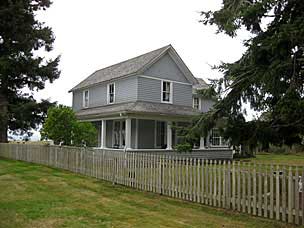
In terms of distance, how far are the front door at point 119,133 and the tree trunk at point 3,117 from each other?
8.81m

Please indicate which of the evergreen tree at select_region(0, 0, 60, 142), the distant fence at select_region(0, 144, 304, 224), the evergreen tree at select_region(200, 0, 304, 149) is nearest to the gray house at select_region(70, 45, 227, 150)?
the evergreen tree at select_region(0, 0, 60, 142)

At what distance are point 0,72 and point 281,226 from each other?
86.9 feet

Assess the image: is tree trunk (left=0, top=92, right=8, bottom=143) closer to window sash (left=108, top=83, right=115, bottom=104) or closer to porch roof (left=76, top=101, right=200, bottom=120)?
porch roof (left=76, top=101, right=200, bottom=120)

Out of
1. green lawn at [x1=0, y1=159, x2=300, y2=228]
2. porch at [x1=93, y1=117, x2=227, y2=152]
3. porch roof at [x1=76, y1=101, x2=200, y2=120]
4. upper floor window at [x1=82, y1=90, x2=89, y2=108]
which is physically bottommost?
green lawn at [x1=0, y1=159, x2=300, y2=228]

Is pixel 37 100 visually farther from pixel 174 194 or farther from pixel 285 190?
pixel 285 190

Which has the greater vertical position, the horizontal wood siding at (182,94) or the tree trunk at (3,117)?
the horizontal wood siding at (182,94)

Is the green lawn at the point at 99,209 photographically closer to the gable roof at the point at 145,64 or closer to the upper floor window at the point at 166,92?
the gable roof at the point at 145,64

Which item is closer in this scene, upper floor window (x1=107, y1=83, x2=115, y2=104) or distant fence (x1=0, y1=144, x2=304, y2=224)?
distant fence (x1=0, y1=144, x2=304, y2=224)

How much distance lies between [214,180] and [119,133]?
721 inches

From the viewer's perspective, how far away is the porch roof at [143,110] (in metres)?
22.8

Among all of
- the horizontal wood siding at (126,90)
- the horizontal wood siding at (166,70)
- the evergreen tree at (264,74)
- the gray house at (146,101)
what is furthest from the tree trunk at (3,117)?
the evergreen tree at (264,74)

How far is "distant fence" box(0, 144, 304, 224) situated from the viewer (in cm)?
777

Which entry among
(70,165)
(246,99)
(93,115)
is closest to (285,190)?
(246,99)

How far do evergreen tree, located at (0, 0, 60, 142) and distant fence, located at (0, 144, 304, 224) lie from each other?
1700 centimetres
